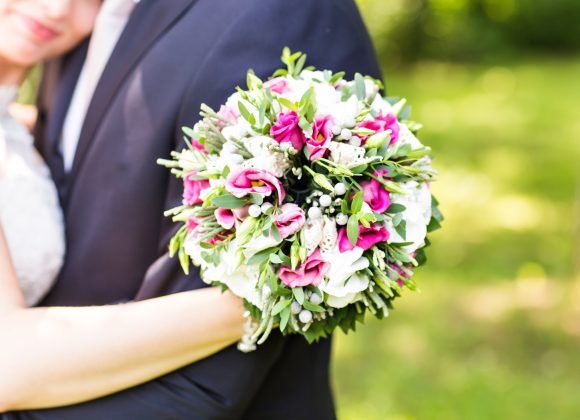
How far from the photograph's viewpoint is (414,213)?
189 centimetres

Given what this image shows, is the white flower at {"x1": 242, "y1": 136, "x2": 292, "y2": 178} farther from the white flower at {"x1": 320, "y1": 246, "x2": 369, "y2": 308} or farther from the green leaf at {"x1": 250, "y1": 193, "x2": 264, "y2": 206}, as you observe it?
the white flower at {"x1": 320, "y1": 246, "x2": 369, "y2": 308}

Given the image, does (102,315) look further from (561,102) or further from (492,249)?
(561,102)

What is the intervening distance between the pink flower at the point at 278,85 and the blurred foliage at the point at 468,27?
10.8 meters

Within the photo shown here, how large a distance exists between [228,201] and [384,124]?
0.39 metres

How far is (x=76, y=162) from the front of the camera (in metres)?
2.32

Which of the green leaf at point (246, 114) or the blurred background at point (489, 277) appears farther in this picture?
the blurred background at point (489, 277)

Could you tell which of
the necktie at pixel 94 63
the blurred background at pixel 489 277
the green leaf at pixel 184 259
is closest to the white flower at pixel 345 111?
the green leaf at pixel 184 259

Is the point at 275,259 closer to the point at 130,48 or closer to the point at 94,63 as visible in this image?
the point at 130,48

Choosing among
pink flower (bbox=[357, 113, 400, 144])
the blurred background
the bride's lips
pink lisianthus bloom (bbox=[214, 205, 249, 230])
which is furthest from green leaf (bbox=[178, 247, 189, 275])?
the blurred background

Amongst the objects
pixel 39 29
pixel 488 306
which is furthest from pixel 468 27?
pixel 39 29

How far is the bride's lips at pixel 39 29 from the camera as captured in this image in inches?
94.1

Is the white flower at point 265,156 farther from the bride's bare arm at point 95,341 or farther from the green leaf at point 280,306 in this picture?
the bride's bare arm at point 95,341

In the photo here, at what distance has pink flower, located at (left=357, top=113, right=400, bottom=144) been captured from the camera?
189cm

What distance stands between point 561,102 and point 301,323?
9.91m
